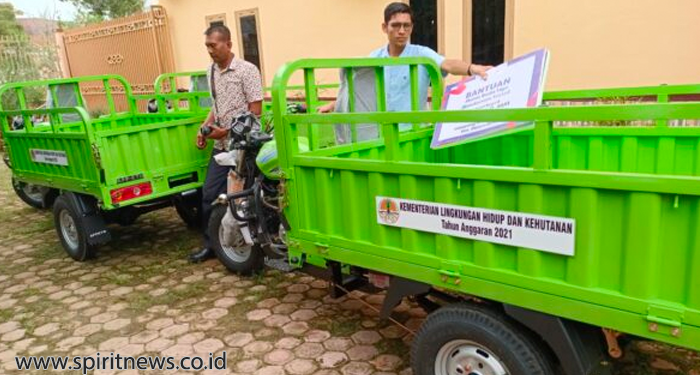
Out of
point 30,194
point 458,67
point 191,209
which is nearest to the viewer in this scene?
point 458,67

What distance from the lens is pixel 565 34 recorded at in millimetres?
6270

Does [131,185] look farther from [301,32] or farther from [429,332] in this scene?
[301,32]

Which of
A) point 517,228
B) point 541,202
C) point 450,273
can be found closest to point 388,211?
point 450,273

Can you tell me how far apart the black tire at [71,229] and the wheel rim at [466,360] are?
3510 mm

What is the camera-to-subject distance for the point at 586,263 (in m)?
1.83

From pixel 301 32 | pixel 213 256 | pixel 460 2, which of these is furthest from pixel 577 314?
pixel 301 32

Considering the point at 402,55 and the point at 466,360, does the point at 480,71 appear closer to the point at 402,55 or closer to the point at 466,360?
the point at 402,55

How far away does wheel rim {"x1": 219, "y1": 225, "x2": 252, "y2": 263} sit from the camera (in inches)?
168

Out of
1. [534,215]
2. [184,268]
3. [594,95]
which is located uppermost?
[594,95]

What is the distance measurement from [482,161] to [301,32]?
6720 mm

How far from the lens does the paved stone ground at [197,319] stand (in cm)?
302

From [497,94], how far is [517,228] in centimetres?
82

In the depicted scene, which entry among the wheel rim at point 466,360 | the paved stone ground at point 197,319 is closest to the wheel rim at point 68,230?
the paved stone ground at point 197,319

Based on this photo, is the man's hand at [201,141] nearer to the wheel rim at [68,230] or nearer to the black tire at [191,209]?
the black tire at [191,209]
